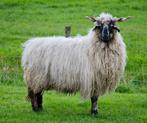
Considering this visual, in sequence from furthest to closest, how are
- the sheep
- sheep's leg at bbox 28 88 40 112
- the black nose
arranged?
1. sheep's leg at bbox 28 88 40 112
2. the sheep
3. the black nose

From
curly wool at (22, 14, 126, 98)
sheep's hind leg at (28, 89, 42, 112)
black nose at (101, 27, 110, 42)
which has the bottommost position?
sheep's hind leg at (28, 89, 42, 112)

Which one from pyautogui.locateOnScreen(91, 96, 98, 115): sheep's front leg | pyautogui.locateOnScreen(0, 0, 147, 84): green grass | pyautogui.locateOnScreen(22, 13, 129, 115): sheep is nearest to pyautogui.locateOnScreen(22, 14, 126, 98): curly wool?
pyautogui.locateOnScreen(22, 13, 129, 115): sheep

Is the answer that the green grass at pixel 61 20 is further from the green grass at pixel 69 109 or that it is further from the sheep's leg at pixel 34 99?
the sheep's leg at pixel 34 99

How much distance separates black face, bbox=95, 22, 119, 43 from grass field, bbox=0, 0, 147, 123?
1.80 m

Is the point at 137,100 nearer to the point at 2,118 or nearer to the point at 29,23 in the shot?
the point at 2,118

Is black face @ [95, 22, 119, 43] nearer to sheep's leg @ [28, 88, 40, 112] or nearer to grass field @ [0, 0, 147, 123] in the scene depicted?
grass field @ [0, 0, 147, 123]

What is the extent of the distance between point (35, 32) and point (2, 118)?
55.9ft

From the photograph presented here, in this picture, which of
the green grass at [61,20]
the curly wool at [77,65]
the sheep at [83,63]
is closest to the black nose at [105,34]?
the sheep at [83,63]

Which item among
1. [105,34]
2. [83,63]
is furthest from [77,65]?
[105,34]

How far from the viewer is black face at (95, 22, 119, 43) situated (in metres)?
13.8

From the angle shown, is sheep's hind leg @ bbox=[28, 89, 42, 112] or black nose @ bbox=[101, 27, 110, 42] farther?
sheep's hind leg @ bbox=[28, 89, 42, 112]

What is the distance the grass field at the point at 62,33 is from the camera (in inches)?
541

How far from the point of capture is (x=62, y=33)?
29.1m

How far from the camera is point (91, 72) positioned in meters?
13.9
